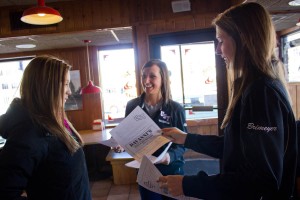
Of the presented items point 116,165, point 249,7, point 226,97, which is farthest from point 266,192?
point 116,165

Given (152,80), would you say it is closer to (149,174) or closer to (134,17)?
(149,174)

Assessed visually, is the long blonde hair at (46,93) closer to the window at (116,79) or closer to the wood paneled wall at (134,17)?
the wood paneled wall at (134,17)

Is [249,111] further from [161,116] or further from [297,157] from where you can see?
[161,116]

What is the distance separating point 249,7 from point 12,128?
0.95m

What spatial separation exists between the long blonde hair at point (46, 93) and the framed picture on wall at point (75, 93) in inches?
149

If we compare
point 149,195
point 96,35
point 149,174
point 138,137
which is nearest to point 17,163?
point 149,174

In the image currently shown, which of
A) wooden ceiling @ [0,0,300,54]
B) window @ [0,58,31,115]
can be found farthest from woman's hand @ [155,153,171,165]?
window @ [0,58,31,115]

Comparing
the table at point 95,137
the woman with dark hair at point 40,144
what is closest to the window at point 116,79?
the table at point 95,137

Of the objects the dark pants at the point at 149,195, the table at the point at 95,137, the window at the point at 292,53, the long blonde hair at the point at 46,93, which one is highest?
the window at the point at 292,53

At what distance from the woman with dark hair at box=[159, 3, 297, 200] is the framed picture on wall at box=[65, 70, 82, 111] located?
4.22m

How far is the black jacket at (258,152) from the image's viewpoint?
2.11 feet

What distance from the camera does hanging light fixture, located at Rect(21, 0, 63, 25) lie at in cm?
203

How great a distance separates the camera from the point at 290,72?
5.30 meters

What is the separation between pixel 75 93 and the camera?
4.79 metres
